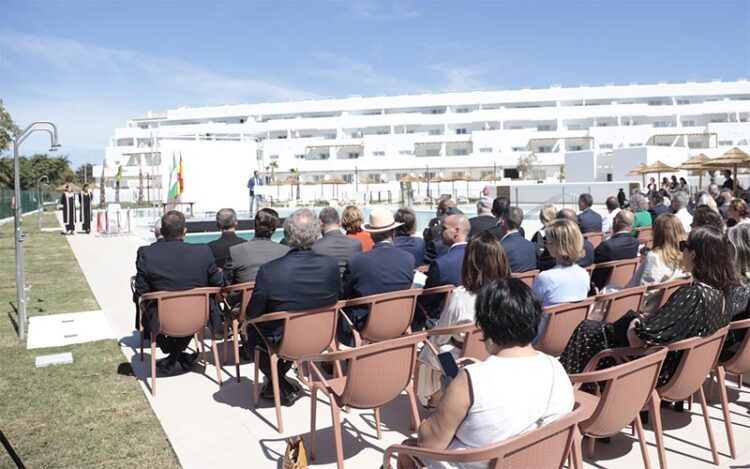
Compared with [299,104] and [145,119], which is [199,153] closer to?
[299,104]

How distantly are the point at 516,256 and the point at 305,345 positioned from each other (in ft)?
7.48

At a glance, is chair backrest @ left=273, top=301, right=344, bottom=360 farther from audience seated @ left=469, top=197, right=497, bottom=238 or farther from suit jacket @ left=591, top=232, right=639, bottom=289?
audience seated @ left=469, top=197, right=497, bottom=238

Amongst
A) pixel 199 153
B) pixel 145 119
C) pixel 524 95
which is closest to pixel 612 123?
pixel 524 95

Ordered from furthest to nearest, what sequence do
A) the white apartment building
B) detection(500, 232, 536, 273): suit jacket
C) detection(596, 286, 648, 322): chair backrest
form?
the white apartment building < detection(500, 232, 536, 273): suit jacket < detection(596, 286, 648, 322): chair backrest

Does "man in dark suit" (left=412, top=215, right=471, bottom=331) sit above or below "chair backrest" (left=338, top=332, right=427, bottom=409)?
above

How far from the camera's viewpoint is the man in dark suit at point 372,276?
14.1 feet

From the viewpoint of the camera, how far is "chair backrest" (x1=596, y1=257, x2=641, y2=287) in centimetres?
542

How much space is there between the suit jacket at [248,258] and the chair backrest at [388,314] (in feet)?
3.42

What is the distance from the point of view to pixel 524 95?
228 ft

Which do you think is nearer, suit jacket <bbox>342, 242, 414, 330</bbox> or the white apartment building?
suit jacket <bbox>342, 242, 414, 330</bbox>

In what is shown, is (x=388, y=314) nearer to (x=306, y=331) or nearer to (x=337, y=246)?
(x=306, y=331)

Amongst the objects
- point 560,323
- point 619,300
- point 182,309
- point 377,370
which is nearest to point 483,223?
point 619,300

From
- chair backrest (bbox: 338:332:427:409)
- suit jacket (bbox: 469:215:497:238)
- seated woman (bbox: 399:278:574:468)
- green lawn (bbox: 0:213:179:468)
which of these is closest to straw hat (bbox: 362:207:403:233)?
chair backrest (bbox: 338:332:427:409)

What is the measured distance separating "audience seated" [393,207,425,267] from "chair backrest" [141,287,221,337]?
84.3 inches
